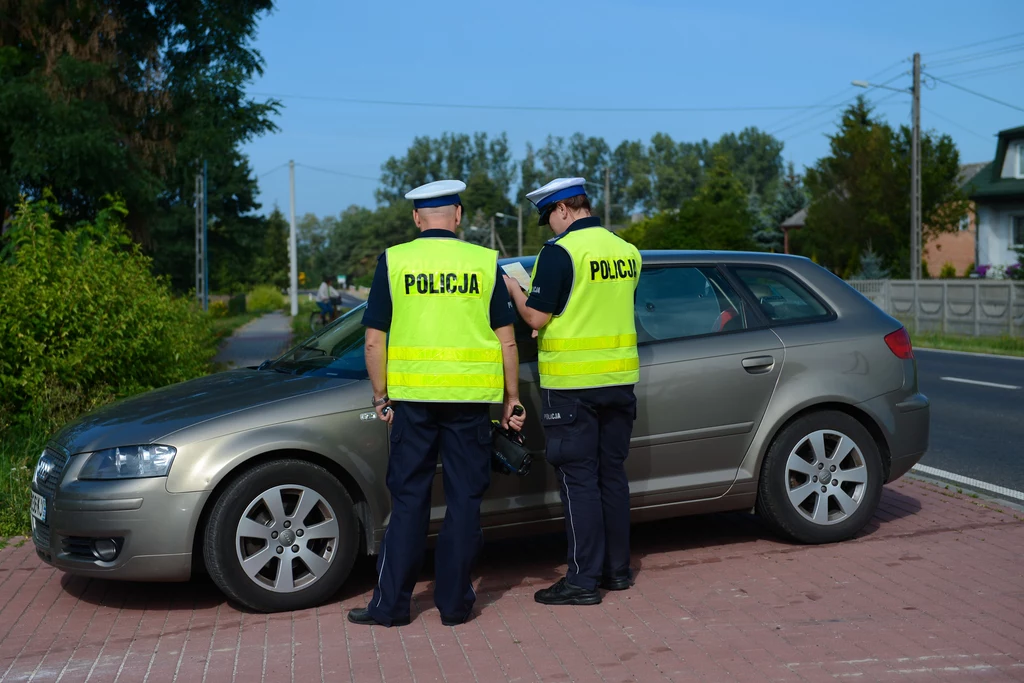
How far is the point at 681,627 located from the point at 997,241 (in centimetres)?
4631

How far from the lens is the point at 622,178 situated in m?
130

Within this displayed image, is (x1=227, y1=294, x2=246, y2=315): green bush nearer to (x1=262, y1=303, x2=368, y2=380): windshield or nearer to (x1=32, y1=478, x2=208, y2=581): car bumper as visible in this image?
(x1=262, y1=303, x2=368, y2=380): windshield

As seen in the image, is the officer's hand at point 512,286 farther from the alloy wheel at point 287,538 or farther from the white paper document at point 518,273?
the alloy wheel at point 287,538

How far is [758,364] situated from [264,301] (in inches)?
2571

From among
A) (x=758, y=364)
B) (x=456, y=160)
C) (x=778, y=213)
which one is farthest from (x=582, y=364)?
(x=456, y=160)

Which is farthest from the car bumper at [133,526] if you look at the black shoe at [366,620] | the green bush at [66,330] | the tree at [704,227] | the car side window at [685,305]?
the tree at [704,227]

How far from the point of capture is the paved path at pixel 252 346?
2153 centimetres

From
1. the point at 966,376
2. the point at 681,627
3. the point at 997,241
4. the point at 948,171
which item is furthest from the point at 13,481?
the point at 997,241

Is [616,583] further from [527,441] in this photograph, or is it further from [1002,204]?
[1002,204]

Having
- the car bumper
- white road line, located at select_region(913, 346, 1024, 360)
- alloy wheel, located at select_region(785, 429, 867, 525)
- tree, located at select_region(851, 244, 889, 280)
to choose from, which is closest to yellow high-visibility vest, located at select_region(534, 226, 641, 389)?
alloy wheel, located at select_region(785, 429, 867, 525)

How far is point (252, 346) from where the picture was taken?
90.8ft

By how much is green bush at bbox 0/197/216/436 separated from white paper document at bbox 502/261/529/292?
435 centimetres

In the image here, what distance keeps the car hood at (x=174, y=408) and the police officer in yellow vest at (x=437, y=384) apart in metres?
0.62

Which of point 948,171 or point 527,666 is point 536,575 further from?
point 948,171
